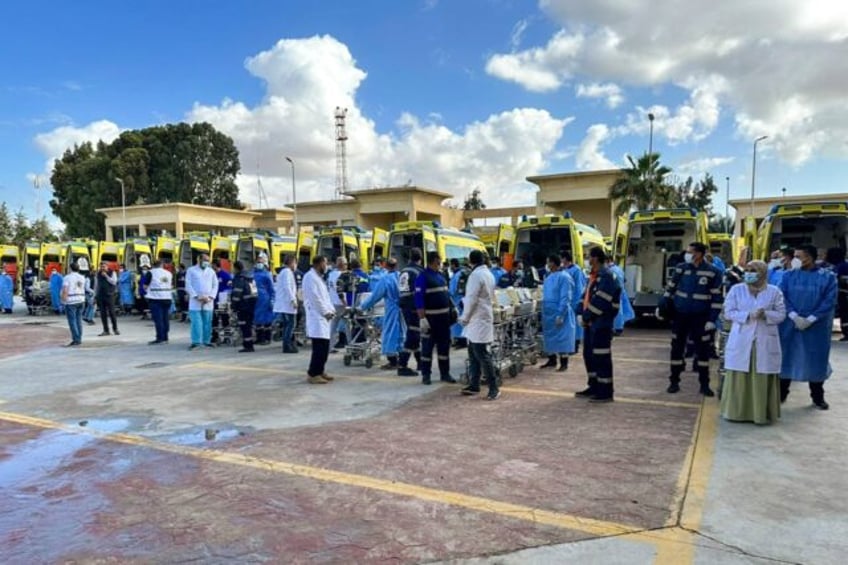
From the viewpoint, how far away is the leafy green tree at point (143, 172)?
5119 cm

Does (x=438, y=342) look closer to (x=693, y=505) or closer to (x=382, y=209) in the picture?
(x=693, y=505)

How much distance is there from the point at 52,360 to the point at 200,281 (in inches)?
119

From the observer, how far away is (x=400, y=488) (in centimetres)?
455

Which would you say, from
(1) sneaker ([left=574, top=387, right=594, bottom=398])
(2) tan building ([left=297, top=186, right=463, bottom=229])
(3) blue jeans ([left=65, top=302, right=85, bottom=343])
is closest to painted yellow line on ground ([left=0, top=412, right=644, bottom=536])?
(1) sneaker ([left=574, top=387, right=594, bottom=398])

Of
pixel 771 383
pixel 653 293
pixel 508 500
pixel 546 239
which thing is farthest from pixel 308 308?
pixel 653 293

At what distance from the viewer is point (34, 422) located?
266 inches

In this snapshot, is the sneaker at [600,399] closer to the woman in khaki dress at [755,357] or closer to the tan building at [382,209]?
the woman in khaki dress at [755,357]

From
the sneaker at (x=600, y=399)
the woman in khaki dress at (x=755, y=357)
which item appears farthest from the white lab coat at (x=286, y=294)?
the woman in khaki dress at (x=755, y=357)

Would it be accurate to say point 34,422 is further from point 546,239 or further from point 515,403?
point 546,239

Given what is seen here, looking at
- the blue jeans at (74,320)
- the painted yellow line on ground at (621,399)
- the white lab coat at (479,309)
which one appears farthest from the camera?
the blue jeans at (74,320)

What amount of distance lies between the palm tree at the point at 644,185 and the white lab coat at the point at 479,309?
1143 inches

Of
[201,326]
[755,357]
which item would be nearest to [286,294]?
[201,326]

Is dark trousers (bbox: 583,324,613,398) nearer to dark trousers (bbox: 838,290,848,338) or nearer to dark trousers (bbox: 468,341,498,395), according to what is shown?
dark trousers (bbox: 468,341,498,395)

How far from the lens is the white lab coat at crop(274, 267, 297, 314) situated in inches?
463
